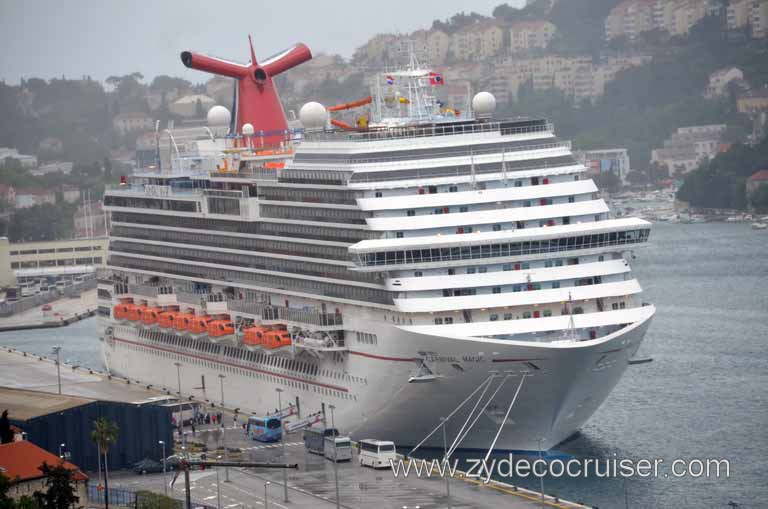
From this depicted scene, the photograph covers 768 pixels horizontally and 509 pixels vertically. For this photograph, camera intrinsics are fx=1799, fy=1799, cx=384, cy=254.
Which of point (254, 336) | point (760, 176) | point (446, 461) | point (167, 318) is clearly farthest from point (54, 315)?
point (760, 176)

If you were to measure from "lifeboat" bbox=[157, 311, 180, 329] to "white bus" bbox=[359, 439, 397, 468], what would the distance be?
14575mm

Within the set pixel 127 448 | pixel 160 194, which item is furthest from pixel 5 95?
pixel 127 448

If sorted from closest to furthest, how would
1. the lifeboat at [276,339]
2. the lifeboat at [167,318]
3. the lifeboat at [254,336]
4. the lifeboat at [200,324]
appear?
1. the lifeboat at [276,339]
2. the lifeboat at [254,336]
3. the lifeboat at [200,324]
4. the lifeboat at [167,318]

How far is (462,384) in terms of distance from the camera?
45.9 m

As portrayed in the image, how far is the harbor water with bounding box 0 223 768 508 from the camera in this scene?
45688 mm

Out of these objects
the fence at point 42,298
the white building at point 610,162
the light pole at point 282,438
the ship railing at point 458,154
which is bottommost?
the fence at point 42,298

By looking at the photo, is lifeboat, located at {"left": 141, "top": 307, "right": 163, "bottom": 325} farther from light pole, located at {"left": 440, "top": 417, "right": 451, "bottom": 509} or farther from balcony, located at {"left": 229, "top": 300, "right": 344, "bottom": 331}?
light pole, located at {"left": 440, "top": 417, "right": 451, "bottom": 509}

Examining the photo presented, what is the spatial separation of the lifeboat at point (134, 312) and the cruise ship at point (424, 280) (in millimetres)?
5498

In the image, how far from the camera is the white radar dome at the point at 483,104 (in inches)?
2074

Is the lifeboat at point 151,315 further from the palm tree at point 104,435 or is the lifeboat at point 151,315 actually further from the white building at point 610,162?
the white building at point 610,162

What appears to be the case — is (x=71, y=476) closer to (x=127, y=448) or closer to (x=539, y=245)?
(x=127, y=448)

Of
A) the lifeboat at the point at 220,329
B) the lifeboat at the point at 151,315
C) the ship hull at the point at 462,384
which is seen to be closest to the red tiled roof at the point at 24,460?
the ship hull at the point at 462,384

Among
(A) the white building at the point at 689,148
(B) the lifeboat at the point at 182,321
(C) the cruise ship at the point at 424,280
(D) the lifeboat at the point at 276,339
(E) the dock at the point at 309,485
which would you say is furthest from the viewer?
(A) the white building at the point at 689,148

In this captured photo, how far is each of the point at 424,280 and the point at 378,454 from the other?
15.0 ft
